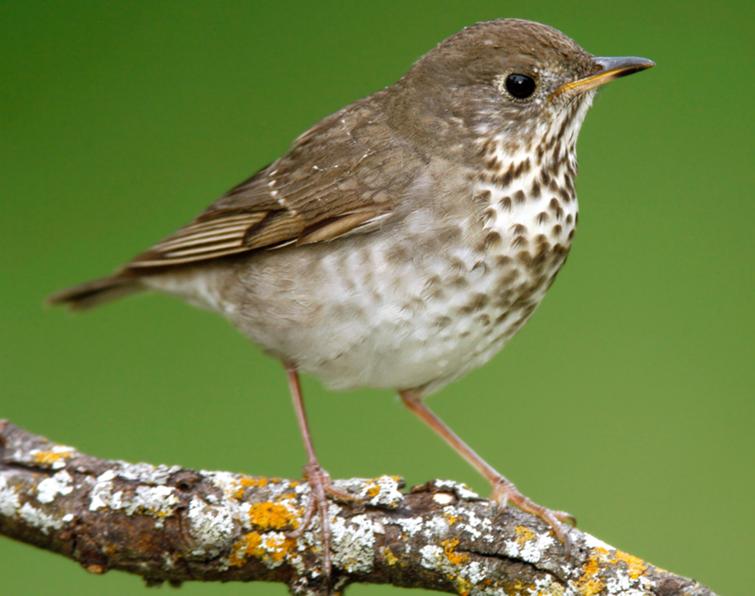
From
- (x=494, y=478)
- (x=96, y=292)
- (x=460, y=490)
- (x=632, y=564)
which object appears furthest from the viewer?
(x=96, y=292)

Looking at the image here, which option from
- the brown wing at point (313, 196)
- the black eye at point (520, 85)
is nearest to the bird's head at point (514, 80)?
the black eye at point (520, 85)

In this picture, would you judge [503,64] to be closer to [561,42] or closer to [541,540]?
[561,42]

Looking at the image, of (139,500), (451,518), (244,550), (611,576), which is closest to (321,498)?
(244,550)

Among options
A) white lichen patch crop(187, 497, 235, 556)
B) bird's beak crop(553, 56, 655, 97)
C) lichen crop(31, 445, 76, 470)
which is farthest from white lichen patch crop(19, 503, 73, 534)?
bird's beak crop(553, 56, 655, 97)

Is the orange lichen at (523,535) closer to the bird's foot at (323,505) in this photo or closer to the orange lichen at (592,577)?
Answer: the orange lichen at (592,577)

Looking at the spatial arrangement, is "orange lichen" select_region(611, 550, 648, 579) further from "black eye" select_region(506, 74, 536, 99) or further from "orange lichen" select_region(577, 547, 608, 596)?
"black eye" select_region(506, 74, 536, 99)

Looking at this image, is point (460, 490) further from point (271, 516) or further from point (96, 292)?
point (96, 292)
